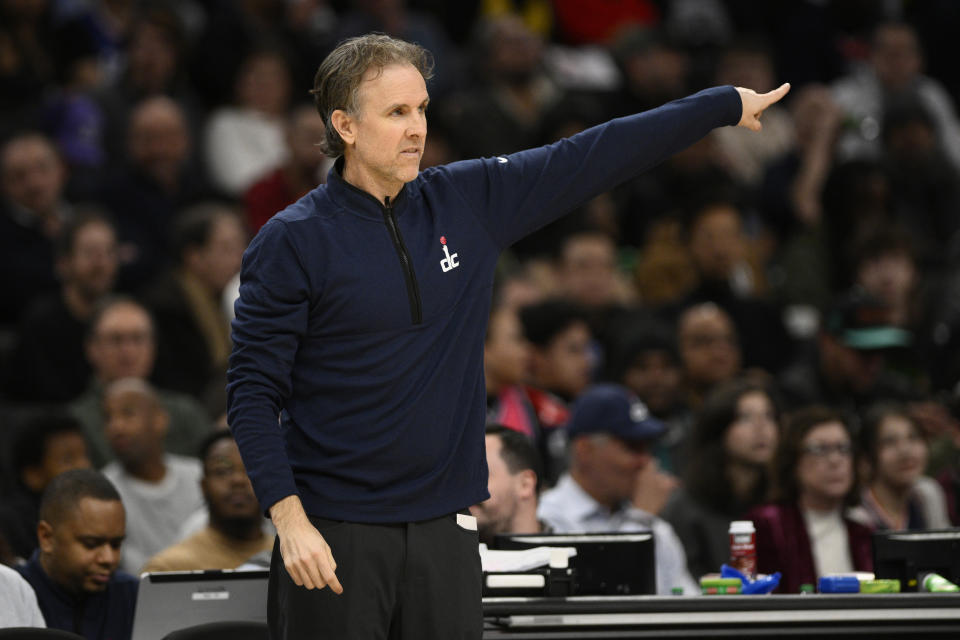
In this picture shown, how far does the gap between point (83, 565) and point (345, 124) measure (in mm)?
2339

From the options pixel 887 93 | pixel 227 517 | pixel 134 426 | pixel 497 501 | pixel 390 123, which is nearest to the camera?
pixel 390 123

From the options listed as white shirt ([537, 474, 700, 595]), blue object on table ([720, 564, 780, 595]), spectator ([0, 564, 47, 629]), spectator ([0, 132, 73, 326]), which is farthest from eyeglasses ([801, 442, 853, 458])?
spectator ([0, 132, 73, 326])

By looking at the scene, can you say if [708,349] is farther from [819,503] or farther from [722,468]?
Answer: [819,503]

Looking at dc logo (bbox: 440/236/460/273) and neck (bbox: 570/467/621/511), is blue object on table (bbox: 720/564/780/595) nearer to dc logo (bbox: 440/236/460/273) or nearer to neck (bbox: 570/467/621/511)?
neck (bbox: 570/467/621/511)

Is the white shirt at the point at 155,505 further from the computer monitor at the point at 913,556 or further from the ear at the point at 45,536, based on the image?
the computer monitor at the point at 913,556

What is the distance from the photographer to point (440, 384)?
3242 millimetres

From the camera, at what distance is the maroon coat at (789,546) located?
231 inches

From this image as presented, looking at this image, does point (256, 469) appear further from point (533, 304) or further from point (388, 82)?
point (533, 304)

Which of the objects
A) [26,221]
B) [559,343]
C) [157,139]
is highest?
[157,139]

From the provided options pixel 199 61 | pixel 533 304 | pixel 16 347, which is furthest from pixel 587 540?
pixel 199 61

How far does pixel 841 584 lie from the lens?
4.73 meters

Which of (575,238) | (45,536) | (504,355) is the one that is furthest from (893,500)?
(45,536)

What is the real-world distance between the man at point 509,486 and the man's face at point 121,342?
2606mm

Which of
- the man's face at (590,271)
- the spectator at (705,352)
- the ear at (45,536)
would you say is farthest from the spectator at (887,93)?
the ear at (45,536)
